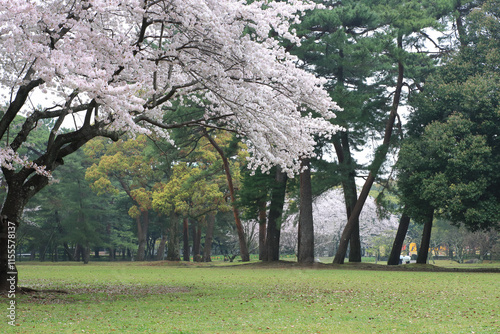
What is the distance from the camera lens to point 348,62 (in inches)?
861

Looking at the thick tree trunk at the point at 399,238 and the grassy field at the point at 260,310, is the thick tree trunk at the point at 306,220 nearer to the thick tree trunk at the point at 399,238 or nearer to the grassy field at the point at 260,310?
the thick tree trunk at the point at 399,238

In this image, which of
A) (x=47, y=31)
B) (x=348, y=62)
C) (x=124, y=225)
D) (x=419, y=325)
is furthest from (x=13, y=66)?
(x=124, y=225)

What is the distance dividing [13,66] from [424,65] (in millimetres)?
21112

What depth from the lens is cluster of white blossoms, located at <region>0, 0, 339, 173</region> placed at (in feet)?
26.6

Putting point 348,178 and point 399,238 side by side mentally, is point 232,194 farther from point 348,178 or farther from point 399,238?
point 399,238

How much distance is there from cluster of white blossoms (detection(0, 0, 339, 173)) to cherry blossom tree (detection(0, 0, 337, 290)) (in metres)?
0.02

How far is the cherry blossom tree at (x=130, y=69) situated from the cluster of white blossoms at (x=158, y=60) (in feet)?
0.08

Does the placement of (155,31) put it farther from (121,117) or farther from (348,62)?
(348,62)

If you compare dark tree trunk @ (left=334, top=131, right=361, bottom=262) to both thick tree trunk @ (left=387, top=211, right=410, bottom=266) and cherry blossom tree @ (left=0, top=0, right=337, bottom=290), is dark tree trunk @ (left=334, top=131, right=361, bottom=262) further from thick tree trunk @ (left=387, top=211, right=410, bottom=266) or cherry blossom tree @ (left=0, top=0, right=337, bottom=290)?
cherry blossom tree @ (left=0, top=0, right=337, bottom=290)

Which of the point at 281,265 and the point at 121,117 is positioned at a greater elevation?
the point at 121,117

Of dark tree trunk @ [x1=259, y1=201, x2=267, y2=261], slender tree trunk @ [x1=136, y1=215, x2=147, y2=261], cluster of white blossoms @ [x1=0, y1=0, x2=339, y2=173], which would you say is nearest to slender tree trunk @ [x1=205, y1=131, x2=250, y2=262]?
dark tree trunk @ [x1=259, y1=201, x2=267, y2=261]

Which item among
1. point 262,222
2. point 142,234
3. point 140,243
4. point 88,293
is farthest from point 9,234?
point 142,234

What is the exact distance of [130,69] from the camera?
10.9 meters

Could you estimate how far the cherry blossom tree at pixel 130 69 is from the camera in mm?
8273
